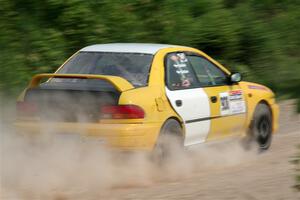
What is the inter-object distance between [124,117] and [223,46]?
809 cm

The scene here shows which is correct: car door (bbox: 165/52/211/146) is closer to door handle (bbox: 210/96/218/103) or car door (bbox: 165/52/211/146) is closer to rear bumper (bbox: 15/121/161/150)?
door handle (bbox: 210/96/218/103)

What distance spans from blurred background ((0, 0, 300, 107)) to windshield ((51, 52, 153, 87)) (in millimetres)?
2837

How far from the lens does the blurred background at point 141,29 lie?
1296cm

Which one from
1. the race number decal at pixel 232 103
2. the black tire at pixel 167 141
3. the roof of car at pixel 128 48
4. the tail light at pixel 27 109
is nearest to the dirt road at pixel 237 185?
the black tire at pixel 167 141

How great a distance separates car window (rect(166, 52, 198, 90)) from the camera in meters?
8.91

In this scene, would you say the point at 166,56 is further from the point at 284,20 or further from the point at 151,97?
the point at 284,20

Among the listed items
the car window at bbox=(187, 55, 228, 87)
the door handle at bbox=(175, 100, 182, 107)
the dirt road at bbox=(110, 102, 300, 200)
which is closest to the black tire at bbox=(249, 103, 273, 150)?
the dirt road at bbox=(110, 102, 300, 200)

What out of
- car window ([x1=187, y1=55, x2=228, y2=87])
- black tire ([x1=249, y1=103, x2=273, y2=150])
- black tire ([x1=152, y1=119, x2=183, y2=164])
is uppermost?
car window ([x1=187, y1=55, x2=228, y2=87])

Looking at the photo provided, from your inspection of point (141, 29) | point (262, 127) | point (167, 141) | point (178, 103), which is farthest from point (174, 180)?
point (141, 29)

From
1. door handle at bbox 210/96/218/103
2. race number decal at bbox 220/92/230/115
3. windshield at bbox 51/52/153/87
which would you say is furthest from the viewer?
race number decal at bbox 220/92/230/115

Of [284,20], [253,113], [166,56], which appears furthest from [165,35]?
[166,56]

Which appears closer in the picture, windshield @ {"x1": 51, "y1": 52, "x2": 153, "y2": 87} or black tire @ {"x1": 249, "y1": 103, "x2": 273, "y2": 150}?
windshield @ {"x1": 51, "y1": 52, "x2": 153, "y2": 87}

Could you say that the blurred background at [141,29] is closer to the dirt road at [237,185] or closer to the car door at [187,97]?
the car door at [187,97]

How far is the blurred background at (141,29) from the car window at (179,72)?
210 centimetres
